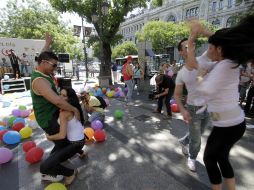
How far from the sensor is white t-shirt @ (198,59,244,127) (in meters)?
1.72

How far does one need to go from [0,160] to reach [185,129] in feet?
13.1

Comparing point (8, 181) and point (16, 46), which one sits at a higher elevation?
point (16, 46)

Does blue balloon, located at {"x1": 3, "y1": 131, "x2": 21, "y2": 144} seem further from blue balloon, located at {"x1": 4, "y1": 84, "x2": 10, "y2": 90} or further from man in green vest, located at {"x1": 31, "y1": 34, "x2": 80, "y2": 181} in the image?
blue balloon, located at {"x1": 4, "y1": 84, "x2": 10, "y2": 90}

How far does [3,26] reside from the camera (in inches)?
1085

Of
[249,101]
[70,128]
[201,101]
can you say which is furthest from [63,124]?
[249,101]

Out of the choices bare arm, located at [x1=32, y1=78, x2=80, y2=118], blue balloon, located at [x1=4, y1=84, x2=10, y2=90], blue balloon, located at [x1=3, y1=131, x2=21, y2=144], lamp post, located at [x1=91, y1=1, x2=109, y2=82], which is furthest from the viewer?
blue balloon, located at [x1=4, y1=84, x2=10, y2=90]

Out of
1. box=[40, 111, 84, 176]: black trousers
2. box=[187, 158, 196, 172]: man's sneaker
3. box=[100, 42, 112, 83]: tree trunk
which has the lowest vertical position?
box=[187, 158, 196, 172]: man's sneaker

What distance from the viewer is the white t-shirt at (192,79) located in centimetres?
233

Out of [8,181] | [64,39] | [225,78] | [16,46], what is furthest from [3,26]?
[225,78]

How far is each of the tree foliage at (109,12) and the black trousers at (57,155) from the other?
34.6 feet

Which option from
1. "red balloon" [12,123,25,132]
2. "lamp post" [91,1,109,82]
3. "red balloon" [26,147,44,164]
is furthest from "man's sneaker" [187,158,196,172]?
"lamp post" [91,1,109,82]

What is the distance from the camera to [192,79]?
8.63 ft

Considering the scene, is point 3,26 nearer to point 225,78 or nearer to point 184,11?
point 225,78

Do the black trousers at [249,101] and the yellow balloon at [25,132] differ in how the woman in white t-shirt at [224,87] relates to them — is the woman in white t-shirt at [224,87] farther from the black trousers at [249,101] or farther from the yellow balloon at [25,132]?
the black trousers at [249,101]
